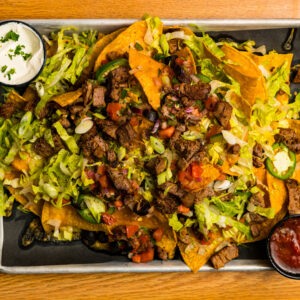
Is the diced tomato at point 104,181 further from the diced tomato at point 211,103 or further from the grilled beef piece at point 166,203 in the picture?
the diced tomato at point 211,103

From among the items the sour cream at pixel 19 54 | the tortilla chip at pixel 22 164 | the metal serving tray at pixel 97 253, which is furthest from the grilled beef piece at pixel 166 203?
the sour cream at pixel 19 54

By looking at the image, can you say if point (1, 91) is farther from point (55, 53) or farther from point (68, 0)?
point (68, 0)

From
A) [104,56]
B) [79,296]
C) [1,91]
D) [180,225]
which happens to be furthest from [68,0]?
[79,296]

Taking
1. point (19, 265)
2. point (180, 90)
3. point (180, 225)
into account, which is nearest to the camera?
point (180, 90)

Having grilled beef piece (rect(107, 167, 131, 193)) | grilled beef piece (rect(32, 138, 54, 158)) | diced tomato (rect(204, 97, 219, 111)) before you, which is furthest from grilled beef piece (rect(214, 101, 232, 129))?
grilled beef piece (rect(32, 138, 54, 158))

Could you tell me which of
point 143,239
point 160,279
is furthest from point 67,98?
point 160,279

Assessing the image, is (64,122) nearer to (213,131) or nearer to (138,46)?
(138,46)
